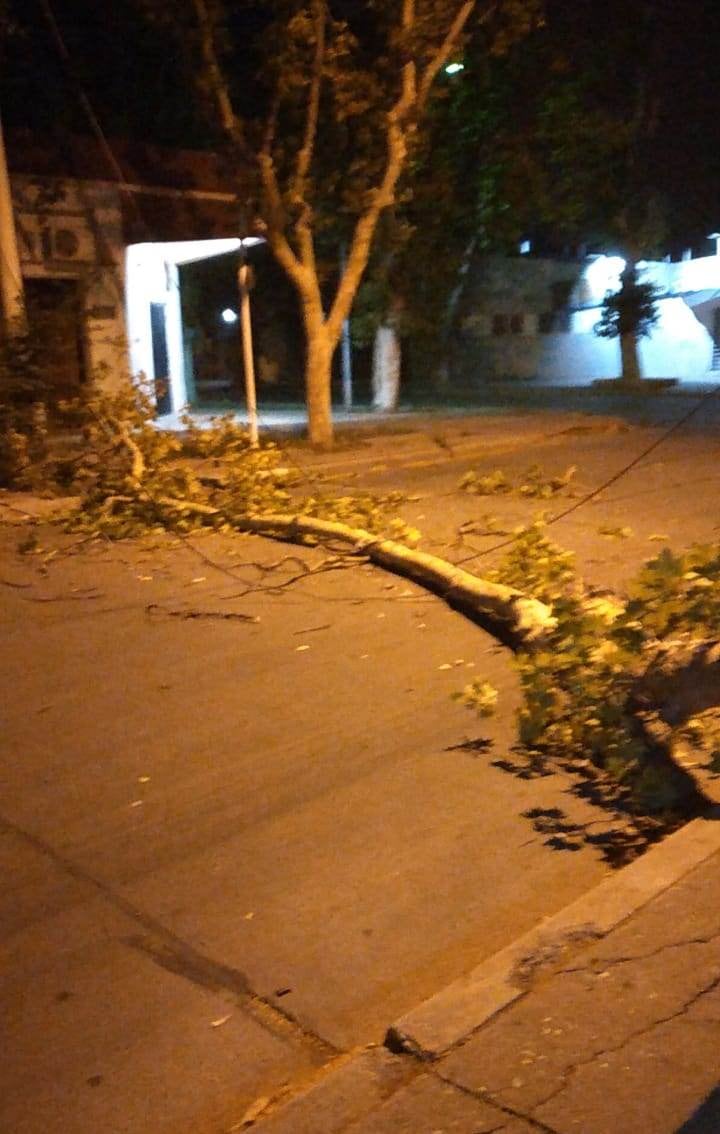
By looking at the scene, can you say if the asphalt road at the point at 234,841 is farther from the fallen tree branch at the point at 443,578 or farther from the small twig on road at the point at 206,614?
the fallen tree branch at the point at 443,578

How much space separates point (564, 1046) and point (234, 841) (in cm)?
193

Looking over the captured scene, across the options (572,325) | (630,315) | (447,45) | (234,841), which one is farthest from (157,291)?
(572,325)

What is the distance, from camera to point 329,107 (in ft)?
61.4

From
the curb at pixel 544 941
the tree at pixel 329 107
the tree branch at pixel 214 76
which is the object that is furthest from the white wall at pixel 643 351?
the curb at pixel 544 941

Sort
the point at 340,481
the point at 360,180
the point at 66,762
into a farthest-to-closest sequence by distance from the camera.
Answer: the point at 360,180 < the point at 340,481 < the point at 66,762

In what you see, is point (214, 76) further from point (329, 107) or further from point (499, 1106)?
point (499, 1106)

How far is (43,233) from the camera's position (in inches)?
747

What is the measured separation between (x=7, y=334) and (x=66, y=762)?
9.27m

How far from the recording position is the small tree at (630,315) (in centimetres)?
3111

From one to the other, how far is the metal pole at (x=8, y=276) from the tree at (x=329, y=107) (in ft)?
13.2

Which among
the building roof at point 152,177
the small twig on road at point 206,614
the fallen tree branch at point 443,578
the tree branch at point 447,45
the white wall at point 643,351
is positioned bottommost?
the small twig on road at point 206,614

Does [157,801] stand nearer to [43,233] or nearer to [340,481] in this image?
[340,481]

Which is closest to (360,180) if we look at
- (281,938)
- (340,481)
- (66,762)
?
(340,481)

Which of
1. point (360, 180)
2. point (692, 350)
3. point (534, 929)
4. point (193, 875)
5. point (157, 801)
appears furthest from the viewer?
point (692, 350)
